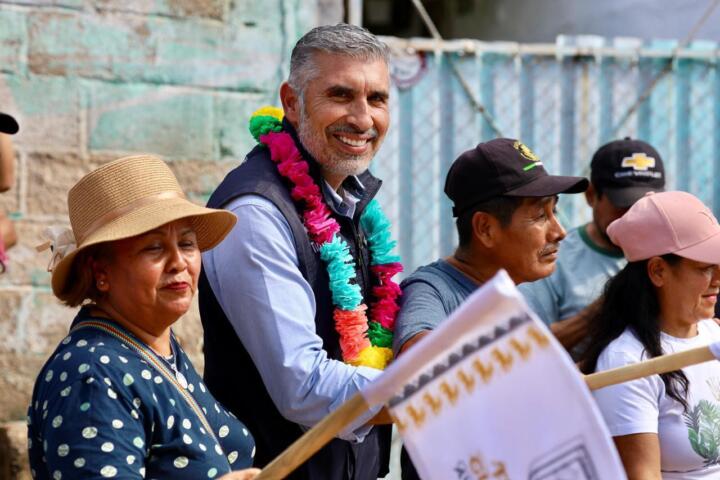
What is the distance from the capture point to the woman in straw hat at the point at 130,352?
2.28m

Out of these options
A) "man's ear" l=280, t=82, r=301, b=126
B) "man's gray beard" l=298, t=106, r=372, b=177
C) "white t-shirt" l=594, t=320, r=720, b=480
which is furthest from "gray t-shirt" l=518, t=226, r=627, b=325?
"man's ear" l=280, t=82, r=301, b=126

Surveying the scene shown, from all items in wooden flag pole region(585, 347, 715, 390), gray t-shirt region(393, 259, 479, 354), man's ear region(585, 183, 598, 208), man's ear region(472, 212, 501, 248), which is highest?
man's ear region(472, 212, 501, 248)

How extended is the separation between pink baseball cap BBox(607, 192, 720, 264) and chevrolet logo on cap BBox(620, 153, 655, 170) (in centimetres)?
99

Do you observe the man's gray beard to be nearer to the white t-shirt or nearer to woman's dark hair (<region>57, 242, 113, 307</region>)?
woman's dark hair (<region>57, 242, 113, 307</region>)

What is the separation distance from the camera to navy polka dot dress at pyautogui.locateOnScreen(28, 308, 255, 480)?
7.41 ft

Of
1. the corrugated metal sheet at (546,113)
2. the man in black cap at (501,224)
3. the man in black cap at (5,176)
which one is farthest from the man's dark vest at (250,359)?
the corrugated metal sheet at (546,113)

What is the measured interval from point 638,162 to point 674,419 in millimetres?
1528

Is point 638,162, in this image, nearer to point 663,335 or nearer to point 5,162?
point 663,335

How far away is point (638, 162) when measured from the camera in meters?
4.47

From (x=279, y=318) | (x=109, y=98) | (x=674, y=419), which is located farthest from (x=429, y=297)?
(x=109, y=98)

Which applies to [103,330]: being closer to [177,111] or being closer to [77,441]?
[77,441]

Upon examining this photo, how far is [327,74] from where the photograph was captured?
3145 mm

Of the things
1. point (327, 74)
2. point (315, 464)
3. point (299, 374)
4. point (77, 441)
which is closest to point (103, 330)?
point (77, 441)

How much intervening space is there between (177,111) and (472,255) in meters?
1.86
